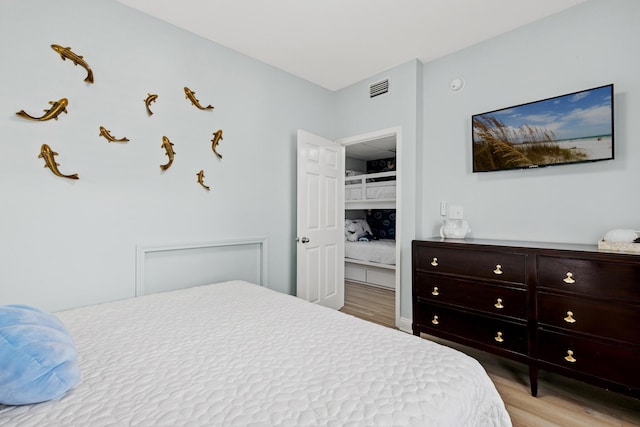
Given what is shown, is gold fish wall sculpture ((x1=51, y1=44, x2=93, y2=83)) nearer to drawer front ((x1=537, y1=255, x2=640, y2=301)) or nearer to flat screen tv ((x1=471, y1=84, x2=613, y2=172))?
flat screen tv ((x1=471, y1=84, x2=613, y2=172))

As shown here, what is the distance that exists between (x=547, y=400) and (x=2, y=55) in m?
3.91

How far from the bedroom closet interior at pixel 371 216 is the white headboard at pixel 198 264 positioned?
78.2 inches

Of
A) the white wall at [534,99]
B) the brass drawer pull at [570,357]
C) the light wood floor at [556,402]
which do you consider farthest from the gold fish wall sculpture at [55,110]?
the brass drawer pull at [570,357]

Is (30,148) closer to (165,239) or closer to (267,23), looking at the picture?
(165,239)

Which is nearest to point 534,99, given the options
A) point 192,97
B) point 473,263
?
point 473,263

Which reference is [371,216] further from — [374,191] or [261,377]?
[261,377]

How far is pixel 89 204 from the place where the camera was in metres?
1.94

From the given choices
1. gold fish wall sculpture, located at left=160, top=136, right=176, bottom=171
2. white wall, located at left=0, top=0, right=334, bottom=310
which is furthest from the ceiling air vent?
gold fish wall sculpture, located at left=160, top=136, right=176, bottom=171

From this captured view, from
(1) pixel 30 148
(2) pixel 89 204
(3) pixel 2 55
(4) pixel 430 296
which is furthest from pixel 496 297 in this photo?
(3) pixel 2 55

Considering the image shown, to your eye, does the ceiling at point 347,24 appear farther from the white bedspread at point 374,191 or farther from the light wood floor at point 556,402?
the light wood floor at point 556,402

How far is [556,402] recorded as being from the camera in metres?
1.83

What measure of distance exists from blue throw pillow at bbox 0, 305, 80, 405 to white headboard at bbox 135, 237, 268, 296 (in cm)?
122

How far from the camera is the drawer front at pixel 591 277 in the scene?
5.16ft


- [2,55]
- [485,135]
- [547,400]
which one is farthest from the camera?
[485,135]
